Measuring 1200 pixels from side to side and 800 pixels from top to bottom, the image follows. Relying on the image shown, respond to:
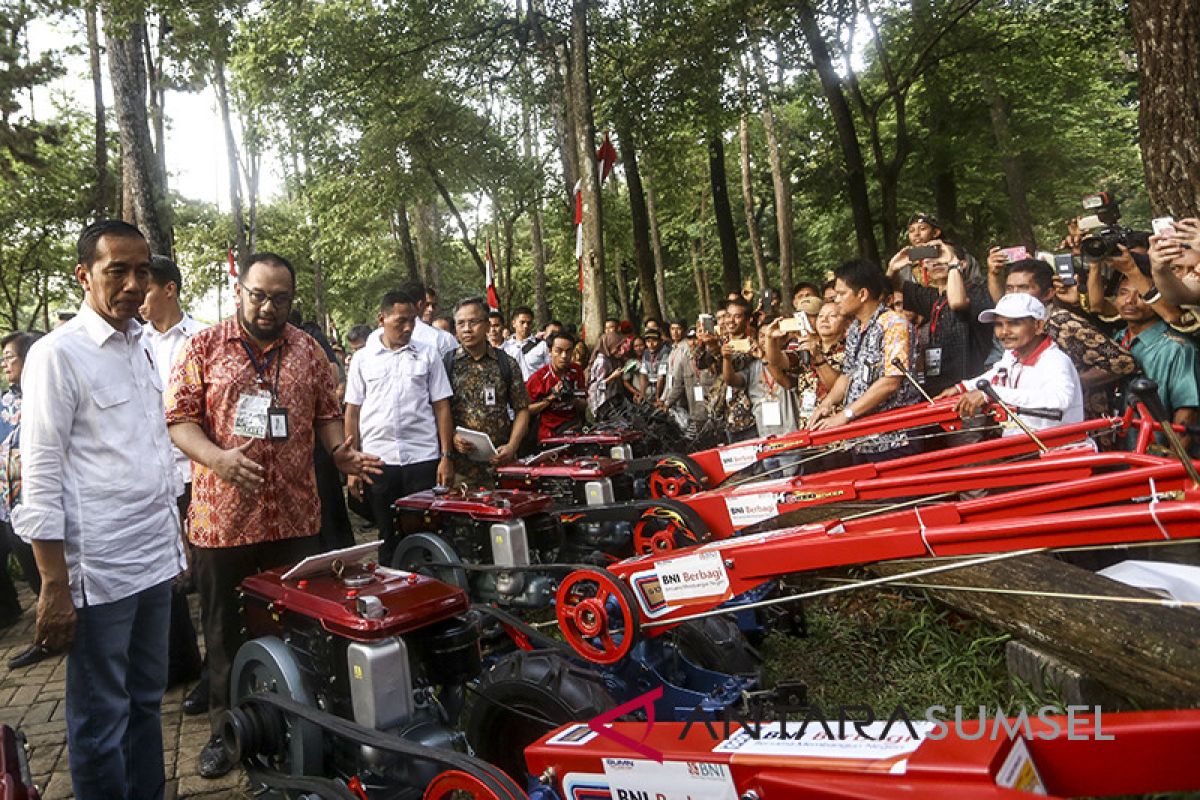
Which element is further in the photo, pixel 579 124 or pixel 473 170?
pixel 473 170

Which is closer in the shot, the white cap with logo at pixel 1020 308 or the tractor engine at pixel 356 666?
the tractor engine at pixel 356 666

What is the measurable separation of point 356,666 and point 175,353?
2427mm

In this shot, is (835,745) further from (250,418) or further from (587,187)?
(587,187)

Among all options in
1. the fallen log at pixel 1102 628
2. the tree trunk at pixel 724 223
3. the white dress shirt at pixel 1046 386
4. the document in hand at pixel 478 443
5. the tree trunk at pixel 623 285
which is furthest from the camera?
the tree trunk at pixel 623 285

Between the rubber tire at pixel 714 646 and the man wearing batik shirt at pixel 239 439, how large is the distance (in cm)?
180

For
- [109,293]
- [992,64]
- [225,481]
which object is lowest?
[225,481]

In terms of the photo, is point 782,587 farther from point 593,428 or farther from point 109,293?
point 593,428

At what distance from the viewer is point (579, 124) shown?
40.8 ft

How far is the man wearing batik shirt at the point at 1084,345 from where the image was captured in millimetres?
4570

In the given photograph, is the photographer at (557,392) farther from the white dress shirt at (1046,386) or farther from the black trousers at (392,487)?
the white dress shirt at (1046,386)

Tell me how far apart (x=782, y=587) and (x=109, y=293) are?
3.19 m

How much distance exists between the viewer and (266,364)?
3.71 meters

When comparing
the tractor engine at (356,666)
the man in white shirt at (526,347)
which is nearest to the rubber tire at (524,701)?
the tractor engine at (356,666)

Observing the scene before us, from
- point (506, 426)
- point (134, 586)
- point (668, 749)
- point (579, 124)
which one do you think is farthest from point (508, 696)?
point (579, 124)
